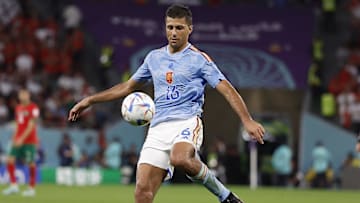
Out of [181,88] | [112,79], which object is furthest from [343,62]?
[181,88]

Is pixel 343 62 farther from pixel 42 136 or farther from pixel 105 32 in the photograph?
pixel 42 136

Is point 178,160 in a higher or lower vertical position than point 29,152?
higher

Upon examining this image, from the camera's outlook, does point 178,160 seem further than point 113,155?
No

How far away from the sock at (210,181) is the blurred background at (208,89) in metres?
16.3

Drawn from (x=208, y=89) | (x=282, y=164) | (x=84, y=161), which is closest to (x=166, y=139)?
(x=84, y=161)

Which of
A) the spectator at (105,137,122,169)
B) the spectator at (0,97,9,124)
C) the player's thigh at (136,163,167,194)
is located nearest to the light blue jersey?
the player's thigh at (136,163,167,194)

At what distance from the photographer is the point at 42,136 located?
28344mm

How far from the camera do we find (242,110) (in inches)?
391

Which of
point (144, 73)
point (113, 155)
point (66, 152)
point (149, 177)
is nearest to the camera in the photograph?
point (149, 177)

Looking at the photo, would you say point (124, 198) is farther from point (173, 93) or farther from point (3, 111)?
point (3, 111)

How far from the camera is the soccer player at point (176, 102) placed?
1027 cm

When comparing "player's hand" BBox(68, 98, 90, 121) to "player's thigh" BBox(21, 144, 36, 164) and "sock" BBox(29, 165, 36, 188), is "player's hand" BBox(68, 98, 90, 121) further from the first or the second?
"player's thigh" BBox(21, 144, 36, 164)

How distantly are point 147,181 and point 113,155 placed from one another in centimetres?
1814

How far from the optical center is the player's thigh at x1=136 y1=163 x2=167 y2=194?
33.1 ft
